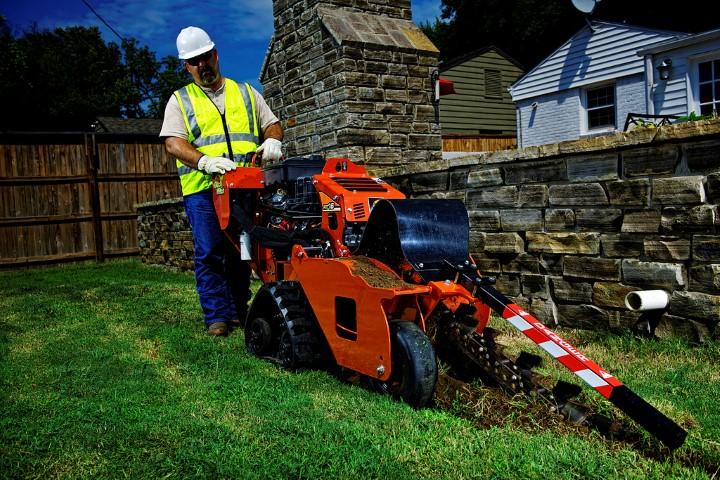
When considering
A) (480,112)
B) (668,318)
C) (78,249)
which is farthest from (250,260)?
(480,112)

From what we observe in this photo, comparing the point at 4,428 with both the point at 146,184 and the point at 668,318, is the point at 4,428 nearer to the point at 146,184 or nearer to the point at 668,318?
the point at 668,318

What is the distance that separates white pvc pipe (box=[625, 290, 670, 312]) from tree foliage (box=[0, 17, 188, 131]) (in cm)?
4010

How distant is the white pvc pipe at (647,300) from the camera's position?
3.85m

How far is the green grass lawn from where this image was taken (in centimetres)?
240

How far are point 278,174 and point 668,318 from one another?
2501 mm

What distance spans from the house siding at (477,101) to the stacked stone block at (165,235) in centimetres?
1576

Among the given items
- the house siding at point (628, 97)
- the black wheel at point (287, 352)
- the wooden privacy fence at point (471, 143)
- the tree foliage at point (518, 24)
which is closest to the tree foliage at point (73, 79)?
the tree foliage at point (518, 24)

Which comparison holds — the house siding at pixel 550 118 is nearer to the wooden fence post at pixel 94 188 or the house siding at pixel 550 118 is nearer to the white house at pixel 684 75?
the white house at pixel 684 75

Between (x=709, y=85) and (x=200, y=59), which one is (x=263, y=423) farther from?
(x=709, y=85)

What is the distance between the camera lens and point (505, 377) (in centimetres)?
295

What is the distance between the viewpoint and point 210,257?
5023 millimetres

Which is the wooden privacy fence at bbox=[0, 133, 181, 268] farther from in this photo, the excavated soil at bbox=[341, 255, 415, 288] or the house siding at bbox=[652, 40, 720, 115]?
the excavated soil at bbox=[341, 255, 415, 288]

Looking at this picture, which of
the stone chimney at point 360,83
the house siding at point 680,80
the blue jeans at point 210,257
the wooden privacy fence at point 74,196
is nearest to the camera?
the blue jeans at point 210,257

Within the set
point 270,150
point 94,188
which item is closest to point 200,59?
point 270,150
